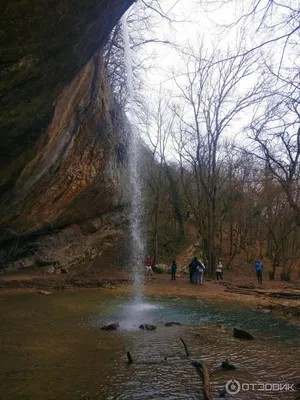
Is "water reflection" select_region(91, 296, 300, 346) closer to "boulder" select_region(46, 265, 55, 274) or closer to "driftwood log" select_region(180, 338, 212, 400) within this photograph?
"driftwood log" select_region(180, 338, 212, 400)

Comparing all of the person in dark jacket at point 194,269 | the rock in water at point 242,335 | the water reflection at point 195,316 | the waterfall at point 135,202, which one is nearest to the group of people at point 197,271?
the person in dark jacket at point 194,269

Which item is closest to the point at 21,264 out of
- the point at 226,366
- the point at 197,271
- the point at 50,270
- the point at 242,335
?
the point at 50,270

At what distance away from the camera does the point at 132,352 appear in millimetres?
7520

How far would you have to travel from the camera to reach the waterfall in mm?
17453

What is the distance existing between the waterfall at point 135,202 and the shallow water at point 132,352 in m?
4.59

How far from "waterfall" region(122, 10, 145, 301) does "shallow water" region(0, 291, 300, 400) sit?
4.59 meters

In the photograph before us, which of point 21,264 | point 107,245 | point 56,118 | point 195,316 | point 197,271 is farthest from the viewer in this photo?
point 107,245

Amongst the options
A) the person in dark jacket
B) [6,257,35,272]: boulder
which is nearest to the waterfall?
the person in dark jacket

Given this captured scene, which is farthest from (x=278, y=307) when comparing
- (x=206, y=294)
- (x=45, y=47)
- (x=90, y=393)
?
(x=45, y=47)

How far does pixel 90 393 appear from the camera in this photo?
17.6 ft

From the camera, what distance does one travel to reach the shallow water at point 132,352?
557cm

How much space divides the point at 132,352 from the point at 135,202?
21261mm

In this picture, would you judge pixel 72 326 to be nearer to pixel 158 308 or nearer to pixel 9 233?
pixel 158 308

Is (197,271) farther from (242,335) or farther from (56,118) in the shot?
(56,118)
